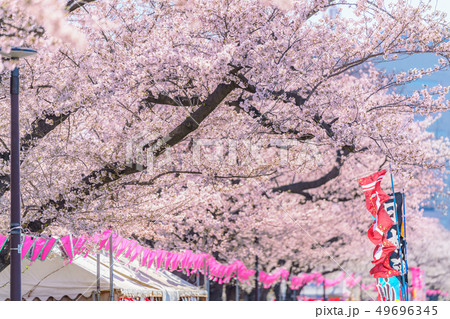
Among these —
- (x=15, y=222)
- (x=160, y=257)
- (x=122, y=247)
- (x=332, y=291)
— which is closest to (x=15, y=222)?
(x=15, y=222)

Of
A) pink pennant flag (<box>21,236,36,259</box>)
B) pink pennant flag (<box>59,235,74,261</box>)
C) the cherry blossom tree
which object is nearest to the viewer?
the cherry blossom tree

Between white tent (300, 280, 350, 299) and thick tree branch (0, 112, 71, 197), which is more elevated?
white tent (300, 280, 350, 299)

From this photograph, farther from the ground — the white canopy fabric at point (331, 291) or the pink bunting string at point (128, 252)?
the white canopy fabric at point (331, 291)

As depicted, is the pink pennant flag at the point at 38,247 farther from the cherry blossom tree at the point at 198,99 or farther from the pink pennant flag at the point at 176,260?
the pink pennant flag at the point at 176,260

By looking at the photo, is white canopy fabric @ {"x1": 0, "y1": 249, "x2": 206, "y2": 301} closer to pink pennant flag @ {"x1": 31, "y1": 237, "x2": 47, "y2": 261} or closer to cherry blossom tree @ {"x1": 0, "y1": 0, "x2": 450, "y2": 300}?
cherry blossom tree @ {"x1": 0, "y1": 0, "x2": 450, "y2": 300}

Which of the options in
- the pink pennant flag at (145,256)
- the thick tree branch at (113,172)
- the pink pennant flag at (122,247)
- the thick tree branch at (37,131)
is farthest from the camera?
the pink pennant flag at (145,256)

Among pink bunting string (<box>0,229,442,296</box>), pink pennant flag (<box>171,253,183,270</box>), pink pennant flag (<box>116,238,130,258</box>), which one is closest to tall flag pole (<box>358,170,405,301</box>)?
pink bunting string (<box>0,229,442,296</box>)

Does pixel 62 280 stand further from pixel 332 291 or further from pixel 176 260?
pixel 332 291

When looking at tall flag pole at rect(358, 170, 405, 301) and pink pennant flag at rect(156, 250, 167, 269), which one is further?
pink pennant flag at rect(156, 250, 167, 269)

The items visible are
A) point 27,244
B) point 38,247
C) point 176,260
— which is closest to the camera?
point 27,244

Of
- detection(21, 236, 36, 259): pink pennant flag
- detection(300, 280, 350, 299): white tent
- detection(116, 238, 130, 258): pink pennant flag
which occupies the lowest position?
detection(21, 236, 36, 259): pink pennant flag

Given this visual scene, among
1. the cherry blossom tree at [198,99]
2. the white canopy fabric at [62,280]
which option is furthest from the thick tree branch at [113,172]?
the white canopy fabric at [62,280]

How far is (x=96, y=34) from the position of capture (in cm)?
1408
